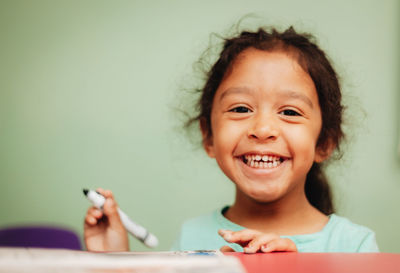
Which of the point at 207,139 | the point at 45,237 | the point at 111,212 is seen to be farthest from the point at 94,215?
the point at 45,237

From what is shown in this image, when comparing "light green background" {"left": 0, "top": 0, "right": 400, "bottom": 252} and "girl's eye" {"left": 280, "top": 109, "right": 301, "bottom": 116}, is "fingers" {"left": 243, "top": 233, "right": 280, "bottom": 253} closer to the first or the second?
"girl's eye" {"left": 280, "top": 109, "right": 301, "bottom": 116}

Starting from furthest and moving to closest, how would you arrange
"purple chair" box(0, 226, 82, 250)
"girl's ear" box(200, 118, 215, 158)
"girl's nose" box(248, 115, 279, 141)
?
1. "purple chair" box(0, 226, 82, 250)
2. "girl's ear" box(200, 118, 215, 158)
3. "girl's nose" box(248, 115, 279, 141)

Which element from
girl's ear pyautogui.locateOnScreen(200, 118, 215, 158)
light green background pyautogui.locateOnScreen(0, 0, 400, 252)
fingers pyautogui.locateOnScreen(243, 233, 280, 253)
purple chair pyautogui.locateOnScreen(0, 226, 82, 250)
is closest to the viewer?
fingers pyautogui.locateOnScreen(243, 233, 280, 253)

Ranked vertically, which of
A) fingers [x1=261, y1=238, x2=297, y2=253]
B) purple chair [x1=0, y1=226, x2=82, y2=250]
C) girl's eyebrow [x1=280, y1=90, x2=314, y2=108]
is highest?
girl's eyebrow [x1=280, y1=90, x2=314, y2=108]

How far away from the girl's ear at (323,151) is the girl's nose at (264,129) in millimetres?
193

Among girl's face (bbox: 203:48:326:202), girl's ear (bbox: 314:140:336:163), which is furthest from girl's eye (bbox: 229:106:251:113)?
girl's ear (bbox: 314:140:336:163)

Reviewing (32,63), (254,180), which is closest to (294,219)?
(254,180)

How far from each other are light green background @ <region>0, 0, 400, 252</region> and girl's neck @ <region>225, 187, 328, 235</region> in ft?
1.45

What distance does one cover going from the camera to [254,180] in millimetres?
753

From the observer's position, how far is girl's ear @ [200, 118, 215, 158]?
0.93m

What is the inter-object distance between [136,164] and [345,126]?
63cm

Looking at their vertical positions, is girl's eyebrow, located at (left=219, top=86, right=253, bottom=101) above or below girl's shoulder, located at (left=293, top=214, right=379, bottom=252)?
above

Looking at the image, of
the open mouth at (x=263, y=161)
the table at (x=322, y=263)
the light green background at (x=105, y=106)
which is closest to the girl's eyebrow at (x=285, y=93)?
the open mouth at (x=263, y=161)

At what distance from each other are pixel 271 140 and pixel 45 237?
70 centimetres
